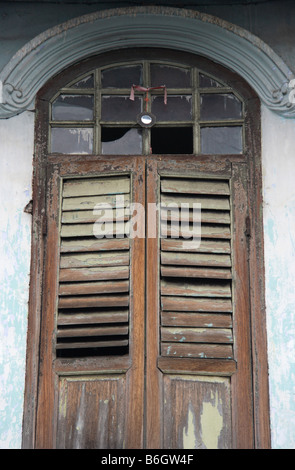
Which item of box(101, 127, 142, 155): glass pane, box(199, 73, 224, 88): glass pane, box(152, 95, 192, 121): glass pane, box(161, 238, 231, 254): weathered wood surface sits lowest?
box(161, 238, 231, 254): weathered wood surface

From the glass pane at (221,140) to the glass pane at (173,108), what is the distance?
0.53 feet

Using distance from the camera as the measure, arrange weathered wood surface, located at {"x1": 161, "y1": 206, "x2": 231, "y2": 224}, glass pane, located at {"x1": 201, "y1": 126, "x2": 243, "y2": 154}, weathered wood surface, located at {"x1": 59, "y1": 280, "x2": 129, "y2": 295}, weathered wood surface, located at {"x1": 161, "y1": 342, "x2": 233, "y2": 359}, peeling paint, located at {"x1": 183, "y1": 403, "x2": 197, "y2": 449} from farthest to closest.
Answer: glass pane, located at {"x1": 201, "y1": 126, "x2": 243, "y2": 154}, weathered wood surface, located at {"x1": 161, "y1": 206, "x2": 231, "y2": 224}, weathered wood surface, located at {"x1": 59, "y1": 280, "x2": 129, "y2": 295}, weathered wood surface, located at {"x1": 161, "y1": 342, "x2": 233, "y2": 359}, peeling paint, located at {"x1": 183, "y1": 403, "x2": 197, "y2": 449}

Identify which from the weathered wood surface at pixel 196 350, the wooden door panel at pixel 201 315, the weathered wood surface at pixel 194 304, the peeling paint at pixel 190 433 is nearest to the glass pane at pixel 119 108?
the wooden door panel at pixel 201 315

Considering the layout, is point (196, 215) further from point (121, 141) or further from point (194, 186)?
point (121, 141)

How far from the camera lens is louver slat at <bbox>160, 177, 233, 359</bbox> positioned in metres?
4.76

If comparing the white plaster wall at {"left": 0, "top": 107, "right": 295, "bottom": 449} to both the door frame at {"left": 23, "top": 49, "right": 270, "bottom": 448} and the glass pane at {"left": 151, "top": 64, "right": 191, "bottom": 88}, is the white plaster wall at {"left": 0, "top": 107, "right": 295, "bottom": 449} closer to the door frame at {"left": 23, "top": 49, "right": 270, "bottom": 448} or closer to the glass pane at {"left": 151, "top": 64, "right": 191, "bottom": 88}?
the door frame at {"left": 23, "top": 49, "right": 270, "bottom": 448}

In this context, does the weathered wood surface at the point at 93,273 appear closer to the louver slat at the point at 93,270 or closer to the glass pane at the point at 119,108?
the louver slat at the point at 93,270

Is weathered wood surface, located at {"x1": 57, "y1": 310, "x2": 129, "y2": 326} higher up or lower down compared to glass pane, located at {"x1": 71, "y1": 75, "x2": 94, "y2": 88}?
lower down

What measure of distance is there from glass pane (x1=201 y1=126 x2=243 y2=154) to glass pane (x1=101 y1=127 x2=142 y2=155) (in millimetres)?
421

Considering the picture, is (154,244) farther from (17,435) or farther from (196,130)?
(17,435)

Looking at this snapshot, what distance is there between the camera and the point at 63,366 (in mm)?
4734

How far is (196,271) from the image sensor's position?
4875 mm

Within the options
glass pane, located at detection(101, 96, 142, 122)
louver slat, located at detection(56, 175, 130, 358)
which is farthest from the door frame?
glass pane, located at detection(101, 96, 142, 122)

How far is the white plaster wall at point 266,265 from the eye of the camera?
464cm
